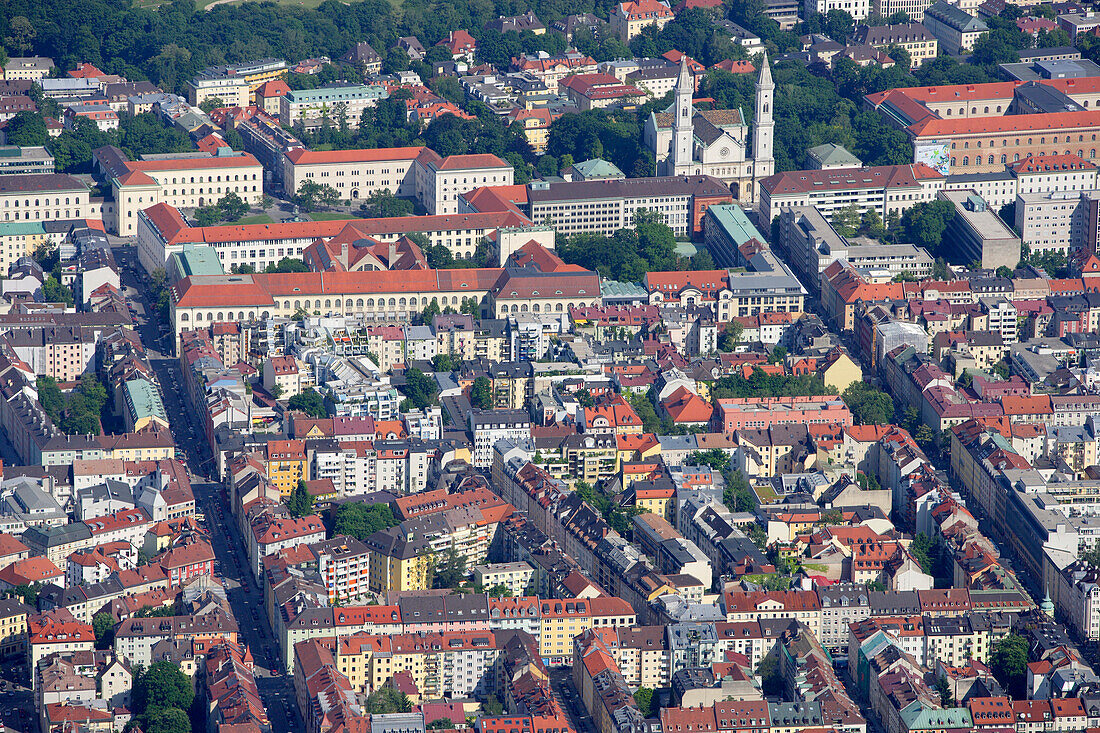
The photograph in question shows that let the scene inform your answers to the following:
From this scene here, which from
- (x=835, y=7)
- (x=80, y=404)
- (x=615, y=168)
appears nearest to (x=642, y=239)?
(x=615, y=168)

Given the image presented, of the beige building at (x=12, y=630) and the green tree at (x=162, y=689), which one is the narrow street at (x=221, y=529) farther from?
the beige building at (x=12, y=630)

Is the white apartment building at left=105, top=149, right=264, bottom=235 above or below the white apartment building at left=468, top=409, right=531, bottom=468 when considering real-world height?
below

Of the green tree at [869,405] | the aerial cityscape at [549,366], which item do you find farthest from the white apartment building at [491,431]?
the green tree at [869,405]

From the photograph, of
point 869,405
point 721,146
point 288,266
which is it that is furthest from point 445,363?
point 721,146

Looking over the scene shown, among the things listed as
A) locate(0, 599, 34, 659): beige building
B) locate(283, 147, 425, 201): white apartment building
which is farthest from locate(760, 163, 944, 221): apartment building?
locate(0, 599, 34, 659): beige building

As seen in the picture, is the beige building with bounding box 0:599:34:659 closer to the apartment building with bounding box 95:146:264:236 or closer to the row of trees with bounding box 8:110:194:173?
the apartment building with bounding box 95:146:264:236

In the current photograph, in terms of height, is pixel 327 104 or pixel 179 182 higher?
pixel 179 182

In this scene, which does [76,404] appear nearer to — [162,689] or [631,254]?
[162,689]
